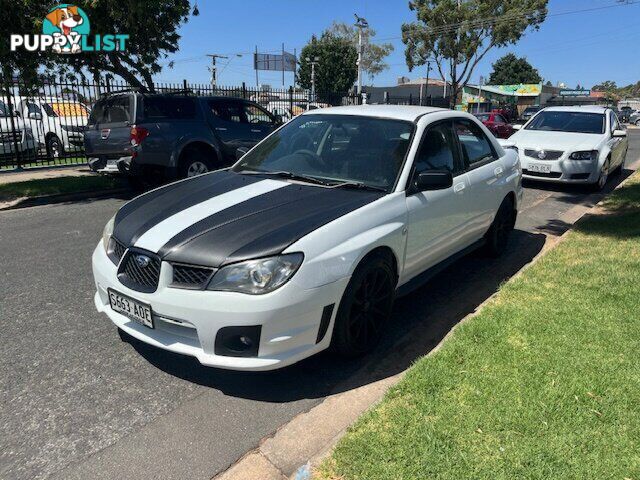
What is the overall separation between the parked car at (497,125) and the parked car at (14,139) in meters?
18.1

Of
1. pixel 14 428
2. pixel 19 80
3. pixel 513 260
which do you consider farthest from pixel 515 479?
pixel 19 80

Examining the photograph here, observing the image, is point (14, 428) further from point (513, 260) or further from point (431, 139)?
point (513, 260)

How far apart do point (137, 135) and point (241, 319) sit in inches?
275

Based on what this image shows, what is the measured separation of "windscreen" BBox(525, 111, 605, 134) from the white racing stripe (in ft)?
30.6

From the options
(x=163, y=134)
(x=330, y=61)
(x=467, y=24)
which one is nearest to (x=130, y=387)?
(x=163, y=134)

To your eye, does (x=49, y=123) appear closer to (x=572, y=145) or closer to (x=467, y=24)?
(x=572, y=145)

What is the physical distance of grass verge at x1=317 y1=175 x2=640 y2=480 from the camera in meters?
2.34

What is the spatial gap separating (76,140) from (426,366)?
589 inches

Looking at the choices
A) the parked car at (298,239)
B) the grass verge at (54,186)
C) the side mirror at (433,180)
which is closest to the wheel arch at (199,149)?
the grass verge at (54,186)

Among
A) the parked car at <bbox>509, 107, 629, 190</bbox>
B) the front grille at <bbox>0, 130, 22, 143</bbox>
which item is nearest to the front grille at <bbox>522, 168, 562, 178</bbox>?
the parked car at <bbox>509, 107, 629, 190</bbox>

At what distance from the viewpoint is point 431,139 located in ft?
13.8

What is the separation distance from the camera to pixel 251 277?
279cm

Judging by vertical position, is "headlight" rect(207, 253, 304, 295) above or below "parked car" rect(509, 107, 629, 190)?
below

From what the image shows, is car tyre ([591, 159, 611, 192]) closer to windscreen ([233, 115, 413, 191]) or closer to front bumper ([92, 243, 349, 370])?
windscreen ([233, 115, 413, 191])
